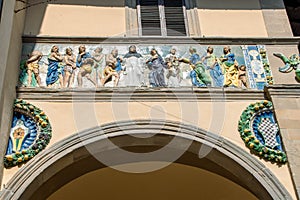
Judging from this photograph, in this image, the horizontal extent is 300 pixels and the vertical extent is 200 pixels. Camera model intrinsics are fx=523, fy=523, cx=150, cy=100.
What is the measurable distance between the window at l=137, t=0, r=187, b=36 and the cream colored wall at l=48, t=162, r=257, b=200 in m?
2.35

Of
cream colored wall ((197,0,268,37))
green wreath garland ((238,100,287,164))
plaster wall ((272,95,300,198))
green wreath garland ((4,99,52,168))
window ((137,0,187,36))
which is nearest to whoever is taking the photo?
green wreath garland ((4,99,52,168))

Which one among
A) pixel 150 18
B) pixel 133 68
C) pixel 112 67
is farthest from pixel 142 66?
pixel 150 18

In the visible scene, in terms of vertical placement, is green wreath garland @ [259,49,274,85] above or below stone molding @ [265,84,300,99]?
above

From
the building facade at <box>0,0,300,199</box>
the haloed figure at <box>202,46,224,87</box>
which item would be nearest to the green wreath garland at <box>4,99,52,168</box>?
the building facade at <box>0,0,300,199</box>

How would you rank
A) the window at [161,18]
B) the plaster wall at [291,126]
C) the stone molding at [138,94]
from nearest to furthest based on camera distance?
1. the plaster wall at [291,126]
2. the stone molding at [138,94]
3. the window at [161,18]

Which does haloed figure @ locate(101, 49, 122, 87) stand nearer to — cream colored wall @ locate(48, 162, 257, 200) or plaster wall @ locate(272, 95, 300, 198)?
cream colored wall @ locate(48, 162, 257, 200)

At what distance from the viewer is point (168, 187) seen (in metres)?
9.66

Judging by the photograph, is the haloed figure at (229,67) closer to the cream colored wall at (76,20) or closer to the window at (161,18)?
the window at (161,18)

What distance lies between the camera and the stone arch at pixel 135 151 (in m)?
7.15

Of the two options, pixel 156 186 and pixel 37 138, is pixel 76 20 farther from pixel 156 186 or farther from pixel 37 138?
pixel 156 186

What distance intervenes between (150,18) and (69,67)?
1.95 meters

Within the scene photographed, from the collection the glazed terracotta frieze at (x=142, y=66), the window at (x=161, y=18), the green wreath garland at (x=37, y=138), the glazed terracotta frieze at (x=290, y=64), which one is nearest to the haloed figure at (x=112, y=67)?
the glazed terracotta frieze at (x=142, y=66)

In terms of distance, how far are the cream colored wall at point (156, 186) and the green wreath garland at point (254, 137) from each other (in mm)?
1628

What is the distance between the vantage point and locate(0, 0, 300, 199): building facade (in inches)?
291
